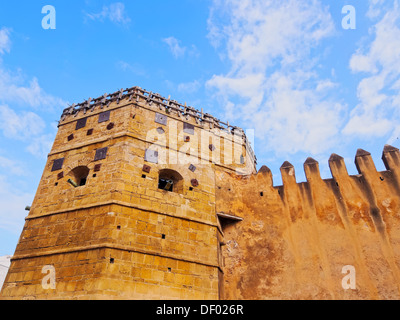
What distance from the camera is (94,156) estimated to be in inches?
353

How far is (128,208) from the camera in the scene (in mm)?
7727

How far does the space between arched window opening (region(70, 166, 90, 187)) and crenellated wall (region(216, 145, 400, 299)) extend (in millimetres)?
4007

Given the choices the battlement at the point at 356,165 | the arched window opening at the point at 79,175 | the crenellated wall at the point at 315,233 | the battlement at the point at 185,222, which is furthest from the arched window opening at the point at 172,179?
the battlement at the point at 356,165

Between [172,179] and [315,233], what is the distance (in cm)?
428

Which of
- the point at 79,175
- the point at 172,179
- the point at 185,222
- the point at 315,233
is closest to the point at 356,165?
the point at 315,233

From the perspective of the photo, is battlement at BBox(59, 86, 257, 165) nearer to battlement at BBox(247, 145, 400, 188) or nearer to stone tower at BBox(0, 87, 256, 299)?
stone tower at BBox(0, 87, 256, 299)

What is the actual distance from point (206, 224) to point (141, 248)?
1.96 m

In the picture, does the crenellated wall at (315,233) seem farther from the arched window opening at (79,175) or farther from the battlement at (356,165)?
the arched window opening at (79,175)

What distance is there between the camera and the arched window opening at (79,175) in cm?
907

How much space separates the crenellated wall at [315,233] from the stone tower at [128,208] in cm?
57

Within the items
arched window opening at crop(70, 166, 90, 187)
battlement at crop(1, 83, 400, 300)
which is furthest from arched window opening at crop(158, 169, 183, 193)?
arched window opening at crop(70, 166, 90, 187)

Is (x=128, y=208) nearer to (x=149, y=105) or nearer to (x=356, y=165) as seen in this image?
(x=149, y=105)
